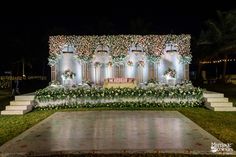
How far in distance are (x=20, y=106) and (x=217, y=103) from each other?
716 cm

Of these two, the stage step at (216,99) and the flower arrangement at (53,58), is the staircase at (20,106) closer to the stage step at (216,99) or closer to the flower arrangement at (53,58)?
the flower arrangement at (53,58)

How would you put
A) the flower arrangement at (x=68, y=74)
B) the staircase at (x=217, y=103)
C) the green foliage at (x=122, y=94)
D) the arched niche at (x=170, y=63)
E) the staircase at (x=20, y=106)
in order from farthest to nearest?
1. the arched niche at (x=170, y=63)
2. the flower arrangement at (x=68, y=74)
3. the green foliage at (x=122, y=94)
4. the staircase at (x=217, y=103)
5. the staircase at (x=20, y=106)

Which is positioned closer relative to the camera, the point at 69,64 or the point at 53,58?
the point at 53,58

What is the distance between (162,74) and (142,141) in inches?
499

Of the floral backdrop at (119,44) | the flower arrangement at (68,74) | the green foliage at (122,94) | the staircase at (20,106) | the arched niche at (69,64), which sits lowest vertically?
the staircase at (20,106)

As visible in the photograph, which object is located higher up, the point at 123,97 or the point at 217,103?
the point at 123,97

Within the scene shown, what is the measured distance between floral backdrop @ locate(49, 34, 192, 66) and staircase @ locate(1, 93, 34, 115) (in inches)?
189

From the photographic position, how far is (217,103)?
14273mm

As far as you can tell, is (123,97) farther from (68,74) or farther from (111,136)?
(111,136)

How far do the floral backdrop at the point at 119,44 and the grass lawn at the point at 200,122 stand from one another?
562 centimetres

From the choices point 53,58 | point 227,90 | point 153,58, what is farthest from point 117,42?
point 227,90

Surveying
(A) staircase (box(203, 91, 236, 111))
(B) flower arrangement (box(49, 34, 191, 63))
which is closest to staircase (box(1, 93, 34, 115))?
(B) flower arrangement (box(49, 34, 191, 63))

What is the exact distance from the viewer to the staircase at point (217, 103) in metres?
13.9

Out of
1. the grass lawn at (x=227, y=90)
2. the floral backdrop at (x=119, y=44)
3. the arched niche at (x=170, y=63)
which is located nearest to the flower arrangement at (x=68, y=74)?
the floral backdrop at (x=119, y=44)
